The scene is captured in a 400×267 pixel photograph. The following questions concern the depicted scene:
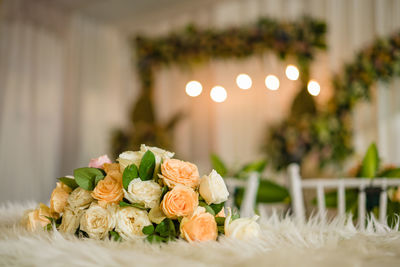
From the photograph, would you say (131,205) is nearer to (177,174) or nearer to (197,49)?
(177,174)

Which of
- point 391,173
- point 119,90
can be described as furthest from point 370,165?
point 119,90

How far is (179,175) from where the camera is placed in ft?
2.18

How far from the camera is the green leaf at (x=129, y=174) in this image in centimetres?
66

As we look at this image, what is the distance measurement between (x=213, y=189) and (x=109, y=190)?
20cm

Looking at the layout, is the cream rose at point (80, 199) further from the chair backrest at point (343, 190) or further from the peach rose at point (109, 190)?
the chair backrest at point (343, 190)

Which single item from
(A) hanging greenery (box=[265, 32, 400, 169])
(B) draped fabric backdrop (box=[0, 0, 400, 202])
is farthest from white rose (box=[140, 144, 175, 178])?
(B) draped fabric backdrop (box=[0, 0, 400, 202])

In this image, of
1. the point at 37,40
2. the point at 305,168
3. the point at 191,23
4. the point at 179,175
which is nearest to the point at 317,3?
the point at 191,23

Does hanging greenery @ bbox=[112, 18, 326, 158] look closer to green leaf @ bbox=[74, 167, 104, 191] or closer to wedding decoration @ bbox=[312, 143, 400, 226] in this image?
wedding decoration @ bbox=[312, 143, 400, 226]

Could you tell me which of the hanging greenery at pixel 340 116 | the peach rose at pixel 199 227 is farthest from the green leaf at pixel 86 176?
the hanging greenery at pixel 340 116

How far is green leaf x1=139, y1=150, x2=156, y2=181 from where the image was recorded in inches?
27.0

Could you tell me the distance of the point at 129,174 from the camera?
0.67m

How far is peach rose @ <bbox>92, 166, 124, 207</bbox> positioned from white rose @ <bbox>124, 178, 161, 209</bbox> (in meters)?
0.03

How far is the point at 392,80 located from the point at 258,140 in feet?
4.87

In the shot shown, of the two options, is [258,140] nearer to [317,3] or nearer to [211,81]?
[211,81]
